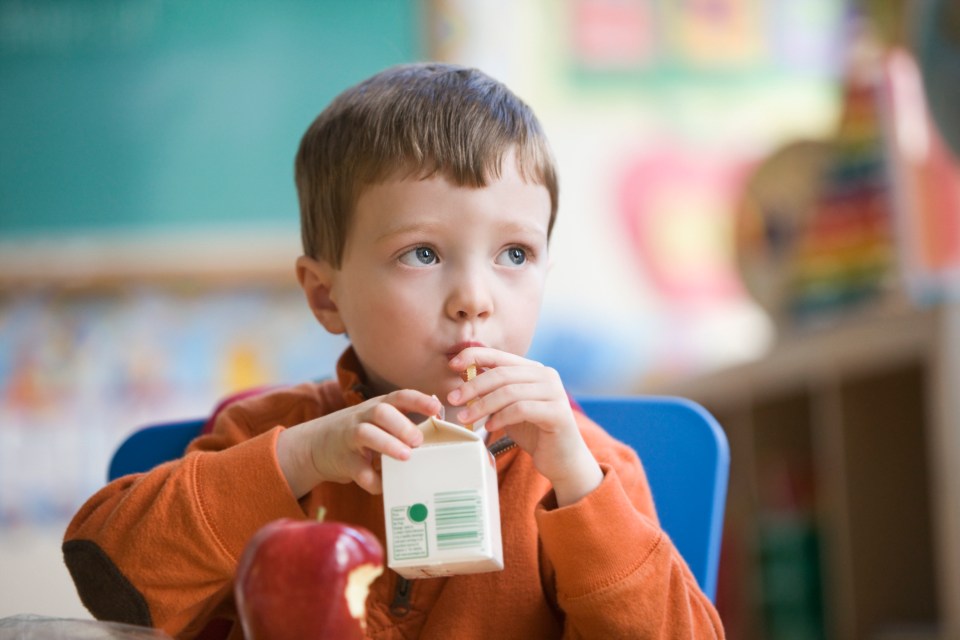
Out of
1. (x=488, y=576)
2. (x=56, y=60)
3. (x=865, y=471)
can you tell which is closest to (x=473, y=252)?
(x=488, y=576)

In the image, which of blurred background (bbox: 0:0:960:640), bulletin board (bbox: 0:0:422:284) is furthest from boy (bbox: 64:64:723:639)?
bulletin board (bbox: 0:0:422:284)

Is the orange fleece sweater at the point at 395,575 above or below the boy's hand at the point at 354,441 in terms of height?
below

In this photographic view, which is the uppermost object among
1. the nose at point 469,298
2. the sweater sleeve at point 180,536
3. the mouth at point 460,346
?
the nose at point 469,298

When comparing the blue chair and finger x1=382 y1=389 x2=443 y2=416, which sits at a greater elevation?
finger x1=382 y1=389 x2=443 y2=416

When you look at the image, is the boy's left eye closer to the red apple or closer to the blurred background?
the red apple

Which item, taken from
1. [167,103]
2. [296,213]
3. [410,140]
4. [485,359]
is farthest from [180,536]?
[167,103]

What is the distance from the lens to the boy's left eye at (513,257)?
3.04 ft

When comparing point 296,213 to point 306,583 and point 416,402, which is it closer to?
point 416,402

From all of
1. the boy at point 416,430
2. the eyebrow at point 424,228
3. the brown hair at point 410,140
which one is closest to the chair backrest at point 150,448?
the boy at point 416,430

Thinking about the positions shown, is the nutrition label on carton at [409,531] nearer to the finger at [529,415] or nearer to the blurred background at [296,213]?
the finger at [529,415]

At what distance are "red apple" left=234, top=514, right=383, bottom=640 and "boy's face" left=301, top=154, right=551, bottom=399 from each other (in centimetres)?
34

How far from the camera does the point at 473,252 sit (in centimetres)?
89

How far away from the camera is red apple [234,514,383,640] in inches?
21.6

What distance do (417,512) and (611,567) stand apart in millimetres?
177
